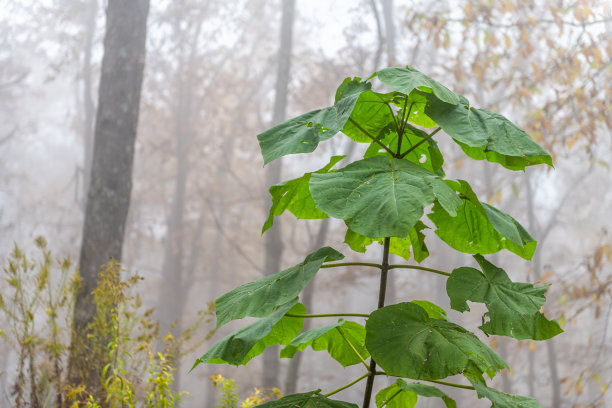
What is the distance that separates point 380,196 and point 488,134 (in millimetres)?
285

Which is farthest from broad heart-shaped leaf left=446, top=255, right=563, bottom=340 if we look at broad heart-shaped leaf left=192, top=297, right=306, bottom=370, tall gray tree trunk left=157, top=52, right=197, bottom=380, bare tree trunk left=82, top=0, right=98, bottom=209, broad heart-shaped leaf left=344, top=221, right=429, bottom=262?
bare tree trunk left=82, top=0, right=98, bottom=209

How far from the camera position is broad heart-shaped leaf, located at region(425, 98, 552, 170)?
1031 millimetres

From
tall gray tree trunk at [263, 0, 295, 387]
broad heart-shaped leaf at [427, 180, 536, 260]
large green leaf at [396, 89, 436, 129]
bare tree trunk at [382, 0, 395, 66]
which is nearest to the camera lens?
large green leaf at [396, 89, 436, 129]

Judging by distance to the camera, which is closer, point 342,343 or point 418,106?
point 418,106

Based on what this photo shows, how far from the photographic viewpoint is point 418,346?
1015mm

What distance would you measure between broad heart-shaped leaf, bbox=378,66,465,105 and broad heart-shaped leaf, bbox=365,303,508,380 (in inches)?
16.4

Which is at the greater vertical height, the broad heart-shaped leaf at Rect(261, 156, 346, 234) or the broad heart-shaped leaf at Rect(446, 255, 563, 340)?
the broad heart-shaped leaf at Rect(261, 156, 346, 234)

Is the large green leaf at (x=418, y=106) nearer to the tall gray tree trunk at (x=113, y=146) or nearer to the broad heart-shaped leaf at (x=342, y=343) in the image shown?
the broad heart-shaped leaf at (x=342, y=343)

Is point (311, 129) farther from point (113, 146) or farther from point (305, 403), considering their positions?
point (113, 146)

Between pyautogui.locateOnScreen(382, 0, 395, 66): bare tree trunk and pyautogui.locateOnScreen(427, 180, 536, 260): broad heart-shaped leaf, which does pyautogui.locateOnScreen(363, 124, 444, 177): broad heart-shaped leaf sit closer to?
pyautogui.locateOnScreen(427, 180, 536, 260): broad heart-shaped leaf

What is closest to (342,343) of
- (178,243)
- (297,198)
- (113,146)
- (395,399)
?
(395,399)

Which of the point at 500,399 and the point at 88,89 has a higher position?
the point at 88,89

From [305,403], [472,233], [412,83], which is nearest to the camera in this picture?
[412,83]

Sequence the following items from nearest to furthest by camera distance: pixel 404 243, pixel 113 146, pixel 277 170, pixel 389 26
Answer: pixel 404 243
pixel 113 146
pixel 277 170
pixel 389 26
